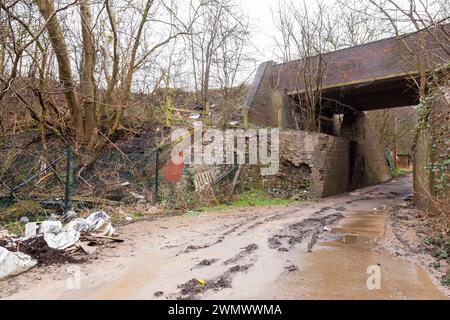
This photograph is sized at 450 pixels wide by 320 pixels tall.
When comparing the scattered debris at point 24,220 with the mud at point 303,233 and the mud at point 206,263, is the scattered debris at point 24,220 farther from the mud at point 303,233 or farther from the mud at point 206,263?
the mud at point 303,233

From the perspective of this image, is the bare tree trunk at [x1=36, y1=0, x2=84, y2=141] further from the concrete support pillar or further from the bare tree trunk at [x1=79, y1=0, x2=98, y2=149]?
the concrete support pillar

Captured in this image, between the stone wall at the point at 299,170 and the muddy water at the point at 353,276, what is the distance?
653 centimetres

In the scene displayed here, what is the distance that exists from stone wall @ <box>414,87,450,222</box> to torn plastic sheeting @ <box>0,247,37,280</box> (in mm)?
5992

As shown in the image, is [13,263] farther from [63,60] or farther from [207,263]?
[63,60]

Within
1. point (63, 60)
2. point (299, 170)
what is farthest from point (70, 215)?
point (299, 170)

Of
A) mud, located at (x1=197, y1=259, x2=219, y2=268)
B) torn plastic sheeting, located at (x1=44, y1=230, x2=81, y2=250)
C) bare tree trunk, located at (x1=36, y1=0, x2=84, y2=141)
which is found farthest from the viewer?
bare tree trunk, located at (x1=36, y1=0, x2=84, y2=141)

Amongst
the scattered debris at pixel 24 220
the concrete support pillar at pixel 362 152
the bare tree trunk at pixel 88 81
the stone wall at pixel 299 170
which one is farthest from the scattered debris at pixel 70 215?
the concrete support pillar at pixel 362 152

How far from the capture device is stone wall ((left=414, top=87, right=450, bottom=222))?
5984mm

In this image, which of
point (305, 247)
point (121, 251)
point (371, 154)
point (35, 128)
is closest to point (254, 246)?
point (305, 247)

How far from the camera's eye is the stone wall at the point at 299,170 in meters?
12.1

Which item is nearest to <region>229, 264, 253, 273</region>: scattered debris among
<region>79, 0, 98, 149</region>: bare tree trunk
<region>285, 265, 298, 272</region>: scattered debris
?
<region>285, 265, 298, 272</region>: scattered debris

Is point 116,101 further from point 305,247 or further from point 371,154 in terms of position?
point 371,154

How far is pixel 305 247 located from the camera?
514 cm

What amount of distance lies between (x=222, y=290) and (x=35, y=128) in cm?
1123
